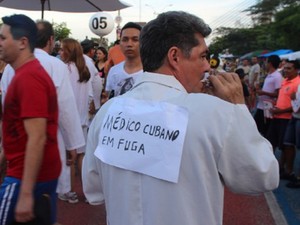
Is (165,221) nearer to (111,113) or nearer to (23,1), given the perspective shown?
(111,113)

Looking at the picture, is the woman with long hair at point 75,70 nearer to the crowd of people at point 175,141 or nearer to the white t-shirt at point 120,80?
the white t-shirt at point 120,80

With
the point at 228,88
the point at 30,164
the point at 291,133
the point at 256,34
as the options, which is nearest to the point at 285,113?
the point at 291,133

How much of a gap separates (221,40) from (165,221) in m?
82.9

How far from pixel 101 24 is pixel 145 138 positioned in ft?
32.5

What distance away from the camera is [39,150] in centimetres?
262

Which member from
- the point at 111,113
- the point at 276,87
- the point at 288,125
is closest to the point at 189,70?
the point at 111,113

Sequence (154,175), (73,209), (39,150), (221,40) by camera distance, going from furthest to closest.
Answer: (221,40)
(73,209)
(39,150)
(154,175)

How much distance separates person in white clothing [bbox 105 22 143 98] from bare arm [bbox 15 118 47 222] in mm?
1918

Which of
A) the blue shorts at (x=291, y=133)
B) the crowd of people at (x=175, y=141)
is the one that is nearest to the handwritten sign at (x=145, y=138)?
the crowd of people at (x=175, y=141)

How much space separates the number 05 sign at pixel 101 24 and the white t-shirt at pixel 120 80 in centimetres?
657

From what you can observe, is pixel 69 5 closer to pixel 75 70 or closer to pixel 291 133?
pixel 75 70

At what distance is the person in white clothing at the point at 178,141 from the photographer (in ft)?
5.17

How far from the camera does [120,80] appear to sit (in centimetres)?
470

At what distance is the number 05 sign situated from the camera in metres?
11.2
